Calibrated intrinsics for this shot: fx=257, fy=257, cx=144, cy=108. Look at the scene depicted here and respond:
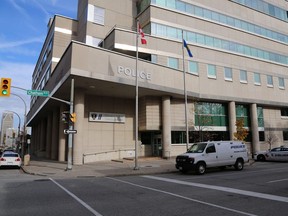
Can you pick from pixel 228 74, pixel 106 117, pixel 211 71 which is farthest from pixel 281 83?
pixel 106 117

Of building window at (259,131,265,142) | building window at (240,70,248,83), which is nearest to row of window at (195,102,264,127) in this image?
building window at (259,131,265,142)

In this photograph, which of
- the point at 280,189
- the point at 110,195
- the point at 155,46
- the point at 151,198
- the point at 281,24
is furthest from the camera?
the point at 281,24

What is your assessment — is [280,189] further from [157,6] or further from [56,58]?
[56,58]

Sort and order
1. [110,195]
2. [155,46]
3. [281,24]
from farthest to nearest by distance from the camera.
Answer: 1. [281,24]
2. [155,46]
3. [110,195]

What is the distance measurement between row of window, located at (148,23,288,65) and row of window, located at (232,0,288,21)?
7492mm

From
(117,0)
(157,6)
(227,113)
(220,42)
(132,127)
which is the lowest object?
(132,127)

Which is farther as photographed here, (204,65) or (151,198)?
(204,65)

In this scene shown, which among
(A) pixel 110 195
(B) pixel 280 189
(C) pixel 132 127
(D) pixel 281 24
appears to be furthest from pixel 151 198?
(D) pixel 281 24

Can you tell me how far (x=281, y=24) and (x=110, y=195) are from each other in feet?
Result: 157

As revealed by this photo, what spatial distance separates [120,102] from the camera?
3106cm

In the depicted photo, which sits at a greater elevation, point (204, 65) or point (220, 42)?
point (220, 42)

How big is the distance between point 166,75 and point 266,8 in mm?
27979

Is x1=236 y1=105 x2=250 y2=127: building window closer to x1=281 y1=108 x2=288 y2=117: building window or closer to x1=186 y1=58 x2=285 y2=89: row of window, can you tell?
x1=186 y1=58 x2=285 y2=89: row of window

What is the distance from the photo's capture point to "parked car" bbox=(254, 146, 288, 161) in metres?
25.8
